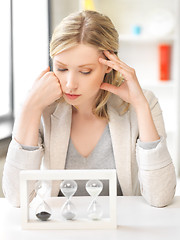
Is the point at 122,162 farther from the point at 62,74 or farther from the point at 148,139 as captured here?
the point at 62,74

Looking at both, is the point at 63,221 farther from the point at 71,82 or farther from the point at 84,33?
the point at 84,33

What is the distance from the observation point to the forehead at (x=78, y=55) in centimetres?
155

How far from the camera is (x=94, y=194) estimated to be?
1310mm

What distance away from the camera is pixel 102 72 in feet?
5.40

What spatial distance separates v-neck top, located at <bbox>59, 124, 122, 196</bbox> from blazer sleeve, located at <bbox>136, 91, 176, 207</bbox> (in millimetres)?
215

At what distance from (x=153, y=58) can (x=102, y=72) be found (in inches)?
104

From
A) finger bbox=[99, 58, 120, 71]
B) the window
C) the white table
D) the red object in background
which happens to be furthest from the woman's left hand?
the red object in background

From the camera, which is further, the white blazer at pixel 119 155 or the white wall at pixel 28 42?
the white wall at pixel 28 42

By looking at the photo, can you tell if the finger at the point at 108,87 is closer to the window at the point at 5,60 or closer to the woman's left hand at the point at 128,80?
the woman's left hand at the point at 128,80

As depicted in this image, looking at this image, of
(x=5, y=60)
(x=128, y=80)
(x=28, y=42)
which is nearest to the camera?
(x=128, y=80)

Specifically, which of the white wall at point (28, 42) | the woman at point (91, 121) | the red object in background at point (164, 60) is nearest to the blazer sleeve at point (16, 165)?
the woman at point (91, 121)

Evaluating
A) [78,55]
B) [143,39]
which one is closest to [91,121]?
[78,55]

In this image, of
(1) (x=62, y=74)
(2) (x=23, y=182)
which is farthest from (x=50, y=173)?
(1) (x=62, y=74)

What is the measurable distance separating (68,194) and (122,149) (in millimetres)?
496
